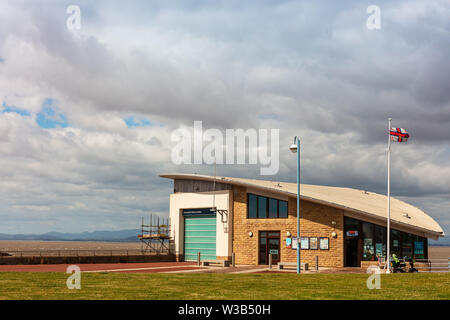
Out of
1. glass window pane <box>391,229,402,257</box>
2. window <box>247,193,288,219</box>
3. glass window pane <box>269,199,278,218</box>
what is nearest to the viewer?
glass window pane <box>391,229,402,257</box>

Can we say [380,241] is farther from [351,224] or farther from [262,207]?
[262,207]

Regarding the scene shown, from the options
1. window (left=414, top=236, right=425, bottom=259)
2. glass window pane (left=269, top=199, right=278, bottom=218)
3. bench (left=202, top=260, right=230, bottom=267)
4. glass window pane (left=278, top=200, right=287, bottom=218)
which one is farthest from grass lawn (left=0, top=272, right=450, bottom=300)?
glass window pane (left=269, top=199, right=278, bottom=218)

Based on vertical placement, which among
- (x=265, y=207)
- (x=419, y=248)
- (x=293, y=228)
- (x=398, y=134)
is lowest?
(x=419, y=248)

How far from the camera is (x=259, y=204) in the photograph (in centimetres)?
3856

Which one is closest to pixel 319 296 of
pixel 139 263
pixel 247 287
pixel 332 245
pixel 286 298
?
pixel 286 298

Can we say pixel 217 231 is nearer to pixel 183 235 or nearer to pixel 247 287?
pixel 183 235

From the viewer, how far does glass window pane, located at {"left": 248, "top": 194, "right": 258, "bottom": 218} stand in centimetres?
3875

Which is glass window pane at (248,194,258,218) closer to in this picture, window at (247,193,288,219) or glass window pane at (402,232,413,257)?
window at (247,193,288,219)

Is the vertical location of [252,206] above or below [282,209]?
above

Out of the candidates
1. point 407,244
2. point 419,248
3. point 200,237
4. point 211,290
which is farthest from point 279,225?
point 211,290

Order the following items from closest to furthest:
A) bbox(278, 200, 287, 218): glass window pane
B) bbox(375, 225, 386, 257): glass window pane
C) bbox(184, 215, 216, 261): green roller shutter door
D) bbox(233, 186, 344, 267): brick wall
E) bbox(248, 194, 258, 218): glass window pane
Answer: bbox(375, 225, 386, 257): glass window pane
bbox(233, 186, 344, 267): brick wall
bbox(278, 200, 287, 218): glass window pane
bbox(248, 194, 258, 218): glass window pane
bbox(184, 215, 216, 261): green roller shutter door

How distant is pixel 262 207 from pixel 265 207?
0.90 ft

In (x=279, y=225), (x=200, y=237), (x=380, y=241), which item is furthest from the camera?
(x=200, y=237)

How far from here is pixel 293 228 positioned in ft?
120
